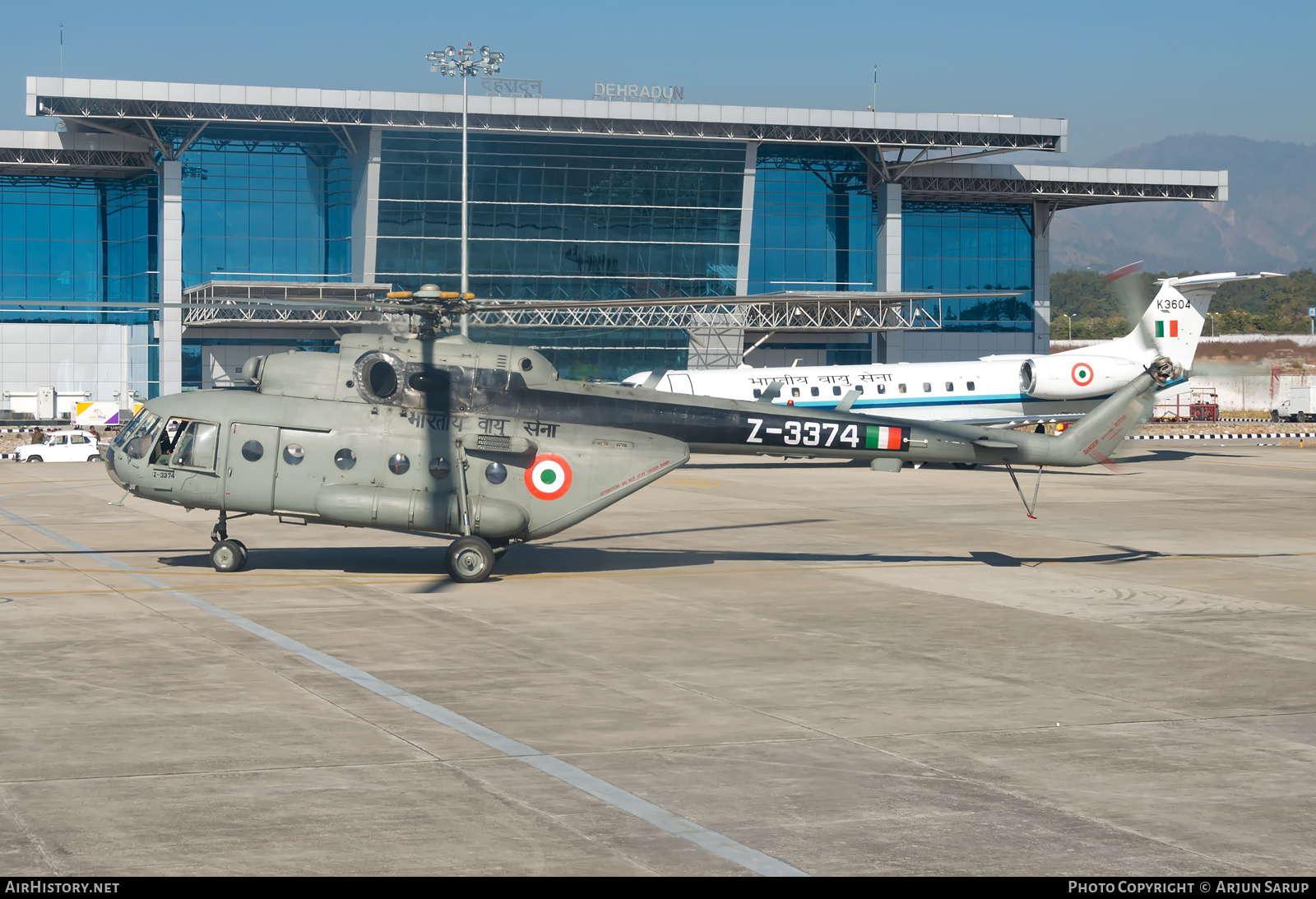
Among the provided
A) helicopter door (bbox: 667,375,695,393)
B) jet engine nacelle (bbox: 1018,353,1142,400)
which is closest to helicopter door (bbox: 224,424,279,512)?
helicopter door (bbox: 667,375,695,393)

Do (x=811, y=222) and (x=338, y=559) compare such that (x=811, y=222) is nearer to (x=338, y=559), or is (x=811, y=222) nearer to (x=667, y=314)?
(x=667, y=314)

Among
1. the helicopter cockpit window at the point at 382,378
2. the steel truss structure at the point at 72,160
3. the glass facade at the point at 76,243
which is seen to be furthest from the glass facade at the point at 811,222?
the helicopter cockpit window at the point at 382,378

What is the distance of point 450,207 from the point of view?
7744 centimetres

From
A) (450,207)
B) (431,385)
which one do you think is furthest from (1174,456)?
(450,207)

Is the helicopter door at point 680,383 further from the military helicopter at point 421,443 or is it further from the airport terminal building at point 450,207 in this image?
the airport terminal building at point 450,207

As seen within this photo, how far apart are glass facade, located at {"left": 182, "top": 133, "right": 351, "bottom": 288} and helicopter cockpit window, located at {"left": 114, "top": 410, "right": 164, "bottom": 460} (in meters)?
61.0

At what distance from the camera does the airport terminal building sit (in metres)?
75.9

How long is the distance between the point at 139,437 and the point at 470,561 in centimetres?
574

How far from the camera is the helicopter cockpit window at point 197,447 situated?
798 inches

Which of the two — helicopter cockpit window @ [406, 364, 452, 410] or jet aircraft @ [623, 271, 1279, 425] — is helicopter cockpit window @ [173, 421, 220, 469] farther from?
jet aircraft @ [623, 271, 1279, 425]

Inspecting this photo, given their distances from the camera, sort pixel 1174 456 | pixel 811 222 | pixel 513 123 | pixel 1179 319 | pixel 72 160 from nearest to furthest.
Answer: pixel 1179 319
pixel 1174 456
pixel 513 123
pixel 72 160
pixel 811 222

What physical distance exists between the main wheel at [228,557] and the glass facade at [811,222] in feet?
217

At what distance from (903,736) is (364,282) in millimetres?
69660
